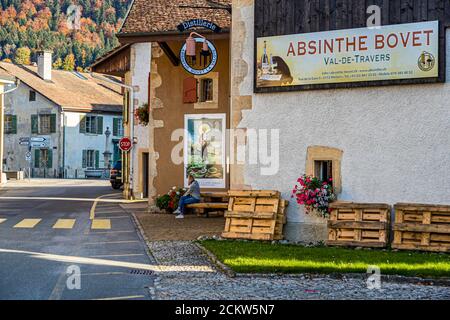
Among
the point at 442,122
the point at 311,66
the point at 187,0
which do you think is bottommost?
the point at 442,122

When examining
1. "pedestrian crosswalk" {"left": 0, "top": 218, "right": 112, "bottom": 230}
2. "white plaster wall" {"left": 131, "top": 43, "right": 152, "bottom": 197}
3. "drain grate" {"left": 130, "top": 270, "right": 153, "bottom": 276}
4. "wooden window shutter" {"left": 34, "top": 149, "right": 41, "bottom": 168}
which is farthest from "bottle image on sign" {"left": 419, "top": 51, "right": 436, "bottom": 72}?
"wooden window shutter" {"left": 34, "top": 149, "right": 41, "bottom": 168}

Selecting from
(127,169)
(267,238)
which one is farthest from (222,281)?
(127,169)

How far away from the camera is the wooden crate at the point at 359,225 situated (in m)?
16.1

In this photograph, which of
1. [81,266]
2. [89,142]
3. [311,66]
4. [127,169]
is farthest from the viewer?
[89,142]

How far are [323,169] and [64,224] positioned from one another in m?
7.47

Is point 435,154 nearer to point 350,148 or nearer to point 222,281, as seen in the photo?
point 350,148

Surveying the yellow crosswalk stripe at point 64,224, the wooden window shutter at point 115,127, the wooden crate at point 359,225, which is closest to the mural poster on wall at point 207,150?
the yellow crosswalk stripe at point 64,224

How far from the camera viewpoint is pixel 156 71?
26906 millimetres

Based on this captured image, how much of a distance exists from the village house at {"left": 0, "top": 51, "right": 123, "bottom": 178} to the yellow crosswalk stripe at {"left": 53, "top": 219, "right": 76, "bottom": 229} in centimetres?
4157

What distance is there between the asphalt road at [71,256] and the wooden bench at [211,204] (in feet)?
6.65

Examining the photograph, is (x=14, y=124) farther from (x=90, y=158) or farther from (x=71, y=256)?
(x=71, y=256)

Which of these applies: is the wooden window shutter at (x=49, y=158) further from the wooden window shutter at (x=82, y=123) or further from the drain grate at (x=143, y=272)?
the drain grate at (x=143, y=272)

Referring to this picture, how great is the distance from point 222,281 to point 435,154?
20.6ft

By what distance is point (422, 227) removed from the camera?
15562 millimetres
